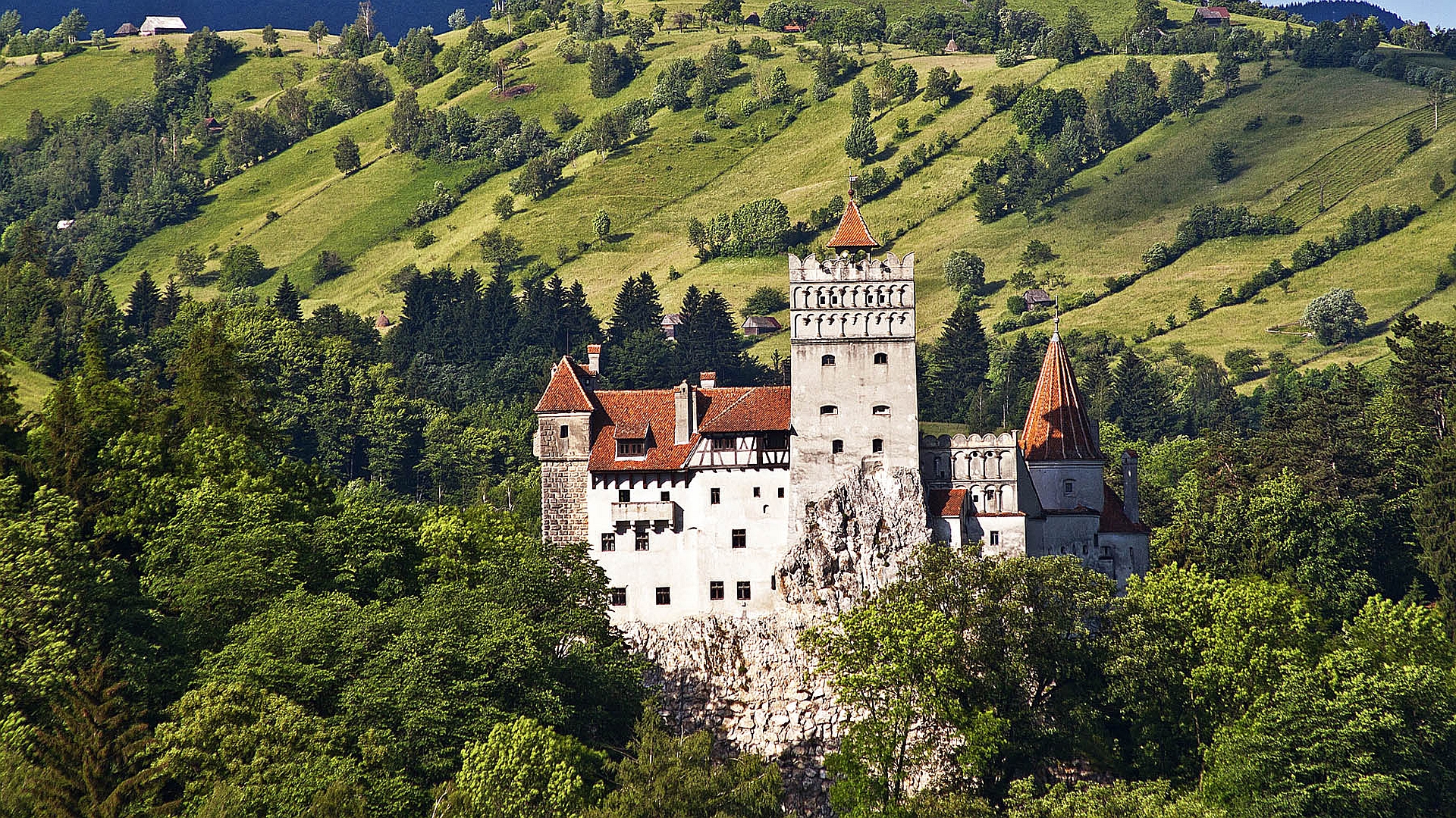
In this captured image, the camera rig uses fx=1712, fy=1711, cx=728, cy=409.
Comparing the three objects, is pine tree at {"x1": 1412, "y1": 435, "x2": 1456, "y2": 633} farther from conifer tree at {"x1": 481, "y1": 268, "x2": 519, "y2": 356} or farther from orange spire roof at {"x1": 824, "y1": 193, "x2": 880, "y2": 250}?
conifer tree at {"x1": 481, "y1": 268, "x2": 519, "y2": 356}

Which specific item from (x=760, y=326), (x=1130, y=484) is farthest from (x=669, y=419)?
(x=760, y=326)

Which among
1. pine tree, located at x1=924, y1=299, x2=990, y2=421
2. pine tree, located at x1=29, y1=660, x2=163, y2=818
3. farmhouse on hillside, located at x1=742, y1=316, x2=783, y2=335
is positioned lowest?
pine tree, located at x1=29, y1=660, x2=163, y2=818

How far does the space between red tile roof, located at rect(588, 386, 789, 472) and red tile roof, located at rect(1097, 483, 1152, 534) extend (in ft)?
55.3

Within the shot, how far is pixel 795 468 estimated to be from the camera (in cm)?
8200

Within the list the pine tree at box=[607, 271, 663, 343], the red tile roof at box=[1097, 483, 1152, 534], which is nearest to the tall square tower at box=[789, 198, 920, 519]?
the red tile roof at box=[1097, 483, 1152, 534]

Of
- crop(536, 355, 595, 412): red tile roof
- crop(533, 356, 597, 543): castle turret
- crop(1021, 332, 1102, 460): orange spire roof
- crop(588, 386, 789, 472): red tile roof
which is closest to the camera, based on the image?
crop(588, 386, 789, 472): red tile roof

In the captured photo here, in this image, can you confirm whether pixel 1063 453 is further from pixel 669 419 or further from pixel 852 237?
pixel 669 419

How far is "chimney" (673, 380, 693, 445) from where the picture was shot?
8425 centimetres

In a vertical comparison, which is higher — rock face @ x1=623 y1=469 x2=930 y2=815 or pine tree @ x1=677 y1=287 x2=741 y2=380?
pine tree @ x1=677 y1=287 x2=741 y2=380

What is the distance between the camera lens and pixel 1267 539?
95375 millimetres

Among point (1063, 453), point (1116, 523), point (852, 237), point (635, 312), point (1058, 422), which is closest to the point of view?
point (852, 237)

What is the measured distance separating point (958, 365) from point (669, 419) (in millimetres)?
79110

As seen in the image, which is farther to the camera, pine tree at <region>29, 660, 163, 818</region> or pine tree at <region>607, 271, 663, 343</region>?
pine tree at <region>607, 271, 663, 343</region>

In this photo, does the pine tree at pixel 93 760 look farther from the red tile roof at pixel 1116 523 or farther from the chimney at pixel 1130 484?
the chimney at pixel 1130 484
